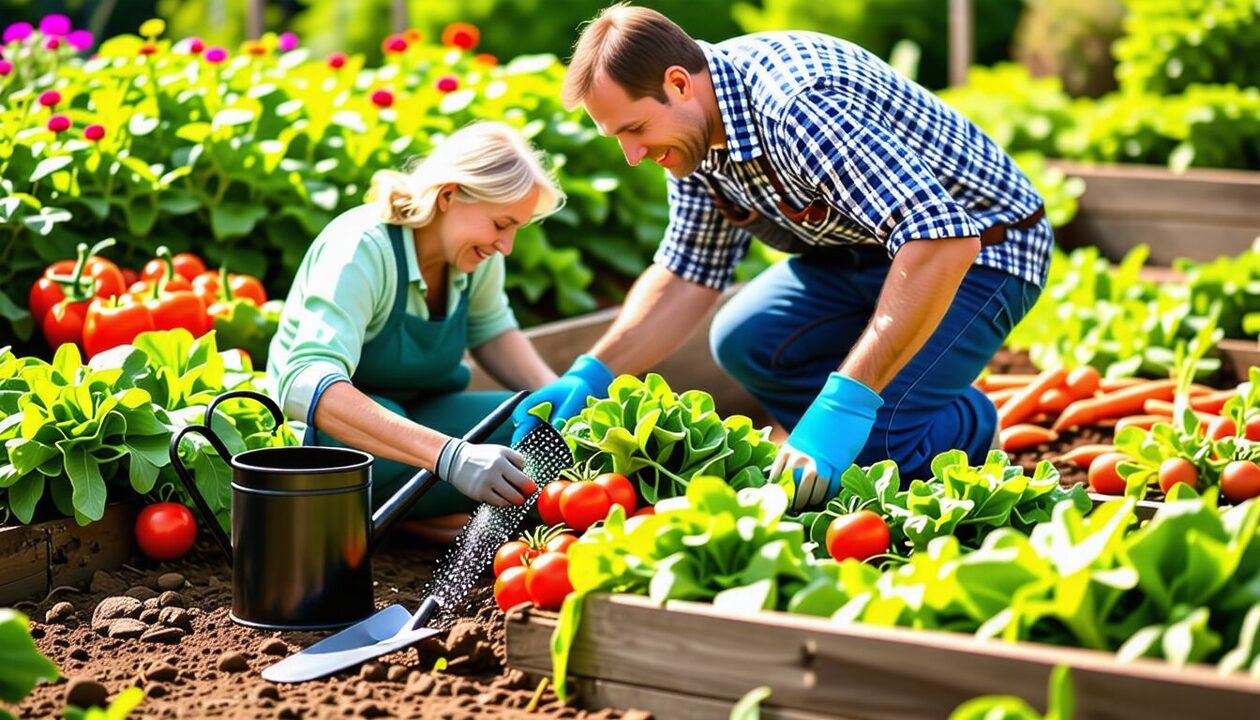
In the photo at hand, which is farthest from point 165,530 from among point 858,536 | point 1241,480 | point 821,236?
point 1241,480

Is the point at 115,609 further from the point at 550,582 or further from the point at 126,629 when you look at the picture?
the point at 550,582

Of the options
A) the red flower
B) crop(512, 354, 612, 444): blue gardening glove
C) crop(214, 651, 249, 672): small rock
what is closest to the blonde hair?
crop(512, 354, 612, 444): blue gardening glove

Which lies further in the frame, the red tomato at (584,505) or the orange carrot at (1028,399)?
the orange carrot at (1028,399)

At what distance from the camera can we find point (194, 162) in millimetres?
4500

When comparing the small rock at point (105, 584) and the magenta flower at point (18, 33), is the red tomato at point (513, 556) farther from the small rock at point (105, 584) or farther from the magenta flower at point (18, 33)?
the magenta flower at point (18, 33)

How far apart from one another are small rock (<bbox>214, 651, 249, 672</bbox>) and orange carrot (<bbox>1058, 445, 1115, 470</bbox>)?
2405 mm

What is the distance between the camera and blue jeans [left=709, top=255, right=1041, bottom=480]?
3.62m

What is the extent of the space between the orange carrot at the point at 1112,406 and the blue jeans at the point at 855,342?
0.59 m

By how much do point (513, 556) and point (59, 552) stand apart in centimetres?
107

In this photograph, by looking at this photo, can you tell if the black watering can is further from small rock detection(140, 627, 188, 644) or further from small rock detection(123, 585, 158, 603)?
small rock detection(123, 585, 158, 603)

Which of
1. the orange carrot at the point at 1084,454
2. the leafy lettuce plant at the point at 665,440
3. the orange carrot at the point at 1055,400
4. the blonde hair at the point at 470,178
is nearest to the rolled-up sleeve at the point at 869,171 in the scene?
the leafy lettuce plant at the point at 665,440

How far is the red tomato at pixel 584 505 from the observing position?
2.92 metres

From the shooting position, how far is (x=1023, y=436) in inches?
172

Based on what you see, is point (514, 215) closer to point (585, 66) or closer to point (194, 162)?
point (585, 66)
